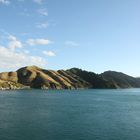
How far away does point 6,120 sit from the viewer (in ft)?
334

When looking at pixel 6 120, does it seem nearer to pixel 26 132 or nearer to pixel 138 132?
pixel 26 132

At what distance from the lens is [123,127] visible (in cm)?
9244

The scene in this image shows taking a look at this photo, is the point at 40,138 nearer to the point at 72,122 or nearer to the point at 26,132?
the point at 26,132

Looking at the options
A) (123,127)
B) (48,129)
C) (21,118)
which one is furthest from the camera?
(21,118)

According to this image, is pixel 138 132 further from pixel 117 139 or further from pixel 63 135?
pixel 63 135

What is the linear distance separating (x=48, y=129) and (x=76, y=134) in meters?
9.98

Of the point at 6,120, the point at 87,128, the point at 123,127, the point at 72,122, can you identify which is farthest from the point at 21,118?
the point at 123,127

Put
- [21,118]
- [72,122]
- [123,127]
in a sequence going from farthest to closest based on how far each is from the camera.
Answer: [21,118]
[72,122]
[123,127]

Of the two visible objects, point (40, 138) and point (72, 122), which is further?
point (72, 122)

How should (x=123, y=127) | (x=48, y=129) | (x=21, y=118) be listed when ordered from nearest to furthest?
1. (x=48, y=129)
2. (x=123, y=127)
3. (x=21, y=118)

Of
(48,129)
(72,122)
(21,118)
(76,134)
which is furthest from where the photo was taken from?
(21,118)

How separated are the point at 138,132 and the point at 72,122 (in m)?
25.0

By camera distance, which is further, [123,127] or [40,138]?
[123,127]

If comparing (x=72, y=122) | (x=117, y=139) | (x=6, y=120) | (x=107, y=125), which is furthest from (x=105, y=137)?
(x=6, y=120)
